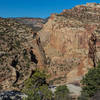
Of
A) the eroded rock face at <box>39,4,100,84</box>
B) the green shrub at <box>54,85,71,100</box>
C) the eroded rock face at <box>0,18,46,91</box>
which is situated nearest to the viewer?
the green shrub at <box>54,85,71,100</box>

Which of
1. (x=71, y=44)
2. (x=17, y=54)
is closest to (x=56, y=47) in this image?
(x=71, y=44)

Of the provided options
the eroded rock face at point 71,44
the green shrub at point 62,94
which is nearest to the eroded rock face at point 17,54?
the eroded rock face at point 71,44

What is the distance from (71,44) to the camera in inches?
2202

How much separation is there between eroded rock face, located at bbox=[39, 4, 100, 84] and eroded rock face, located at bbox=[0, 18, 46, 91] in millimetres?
3719

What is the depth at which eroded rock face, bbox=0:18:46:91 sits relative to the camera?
40562mm

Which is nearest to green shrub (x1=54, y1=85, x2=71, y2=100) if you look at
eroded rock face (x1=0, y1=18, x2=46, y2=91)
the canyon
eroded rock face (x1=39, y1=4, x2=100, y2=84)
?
eroded rock face (x1=0, y1=18, x2=46, y2=91)

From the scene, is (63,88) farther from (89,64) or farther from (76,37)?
(76,37)

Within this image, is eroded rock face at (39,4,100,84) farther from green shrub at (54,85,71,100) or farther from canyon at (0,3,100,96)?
green shrub at (54,85,71,100)

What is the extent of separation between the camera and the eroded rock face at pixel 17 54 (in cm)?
4056

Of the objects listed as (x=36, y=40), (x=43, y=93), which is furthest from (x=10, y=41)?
(x=43, y=93)

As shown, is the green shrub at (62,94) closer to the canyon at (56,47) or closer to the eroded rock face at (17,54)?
the eroded rock face at (17,54)

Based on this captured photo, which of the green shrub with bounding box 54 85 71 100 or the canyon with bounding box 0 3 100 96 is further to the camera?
the canyon with bounding box 0 3 100 96

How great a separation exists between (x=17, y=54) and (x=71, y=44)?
15.6 meters

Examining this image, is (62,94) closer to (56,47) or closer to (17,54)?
(17,54)
